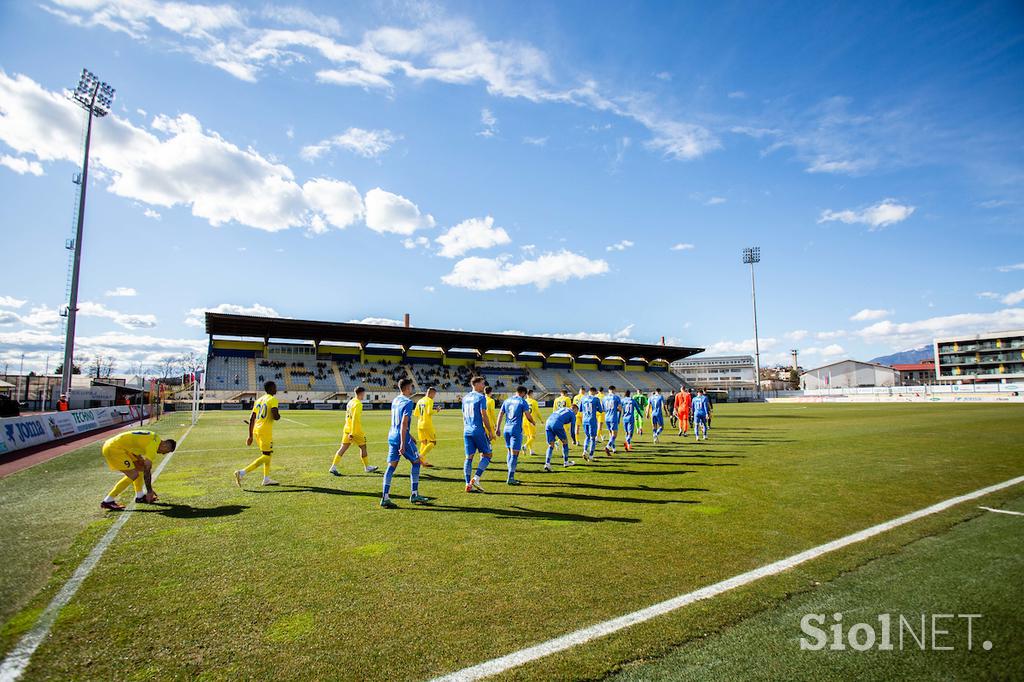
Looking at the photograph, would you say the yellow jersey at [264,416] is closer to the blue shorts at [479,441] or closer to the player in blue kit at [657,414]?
the blue shorts at [479,441]

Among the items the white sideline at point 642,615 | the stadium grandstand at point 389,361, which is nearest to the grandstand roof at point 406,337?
the stadium grandstand at point 389,361

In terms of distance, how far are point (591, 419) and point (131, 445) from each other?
31.6 ft

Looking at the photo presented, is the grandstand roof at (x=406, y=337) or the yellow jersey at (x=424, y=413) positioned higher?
the grandstand roof at (x=406, y=337)

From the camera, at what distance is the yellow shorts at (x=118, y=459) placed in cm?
681

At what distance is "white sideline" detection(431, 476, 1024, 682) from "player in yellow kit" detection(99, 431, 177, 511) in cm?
612

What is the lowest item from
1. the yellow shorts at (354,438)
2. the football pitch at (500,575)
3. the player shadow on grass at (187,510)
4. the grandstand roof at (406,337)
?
the player shadow on grass at (187,510)

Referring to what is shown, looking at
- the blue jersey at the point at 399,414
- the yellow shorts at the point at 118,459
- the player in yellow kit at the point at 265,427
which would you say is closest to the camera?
the yellow shorts at the point at 118,459

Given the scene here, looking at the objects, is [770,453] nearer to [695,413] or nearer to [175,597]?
[695,413]

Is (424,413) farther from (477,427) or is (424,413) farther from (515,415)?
(477,427)

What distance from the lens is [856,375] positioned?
9000 cm

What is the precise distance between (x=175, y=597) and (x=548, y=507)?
4.63 m

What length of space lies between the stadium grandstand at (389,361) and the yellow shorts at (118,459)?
4150cm

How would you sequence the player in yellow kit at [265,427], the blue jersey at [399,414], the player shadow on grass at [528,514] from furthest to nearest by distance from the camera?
1. the player in yellow kit at [265,427]
2. the blue jersey at [399,414]
3. the player shadow on grass at [528,514]

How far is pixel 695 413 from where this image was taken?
56.2ft
